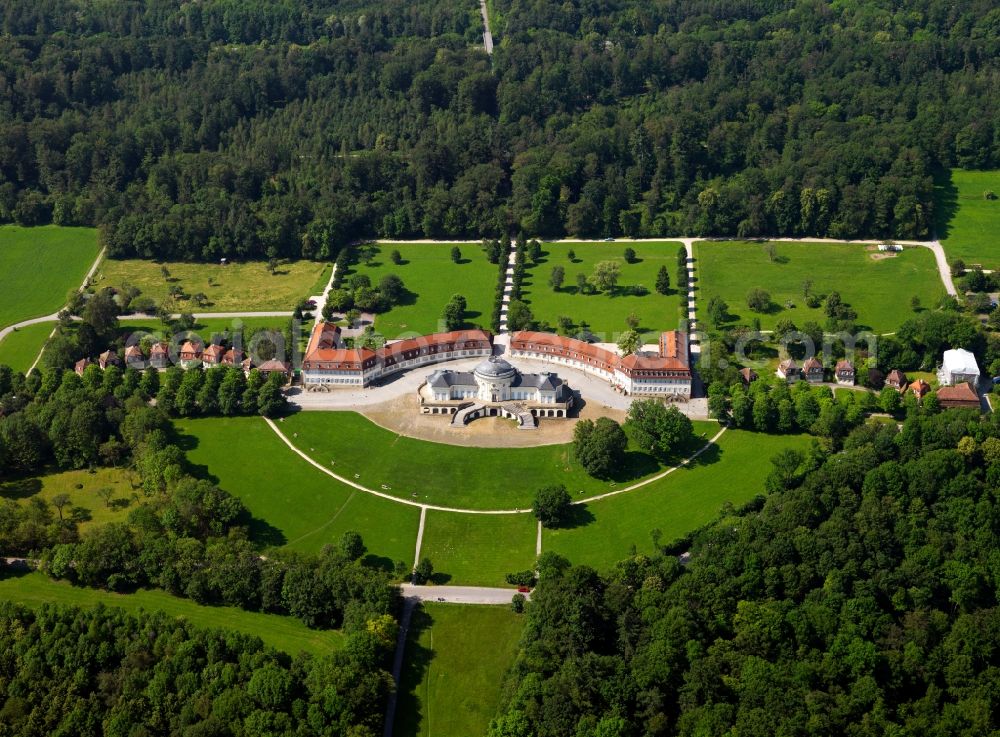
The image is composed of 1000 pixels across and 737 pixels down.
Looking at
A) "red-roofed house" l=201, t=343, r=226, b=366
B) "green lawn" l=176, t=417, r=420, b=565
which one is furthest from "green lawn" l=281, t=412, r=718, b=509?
"red-roofed house" l=201, t=343, r=226, b=366

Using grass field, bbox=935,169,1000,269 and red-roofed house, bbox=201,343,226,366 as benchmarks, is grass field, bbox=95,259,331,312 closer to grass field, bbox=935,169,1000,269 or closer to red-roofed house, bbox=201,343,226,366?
red-roofed house, bbox=201,343,226,366

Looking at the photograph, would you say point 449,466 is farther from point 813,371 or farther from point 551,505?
point 813,371

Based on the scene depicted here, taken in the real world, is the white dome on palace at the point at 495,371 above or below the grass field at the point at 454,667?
above

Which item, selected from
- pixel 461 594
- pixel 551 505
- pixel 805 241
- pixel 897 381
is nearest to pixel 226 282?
pixel 551 505

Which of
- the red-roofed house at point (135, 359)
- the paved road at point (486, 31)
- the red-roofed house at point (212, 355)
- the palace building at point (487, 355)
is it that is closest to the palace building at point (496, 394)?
the palace building at point (487, 355)

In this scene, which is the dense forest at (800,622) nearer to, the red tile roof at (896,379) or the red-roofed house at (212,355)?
the red tile roof at (896,379)

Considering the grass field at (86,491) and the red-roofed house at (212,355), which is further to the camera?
the red-roofed house at (212,355)
